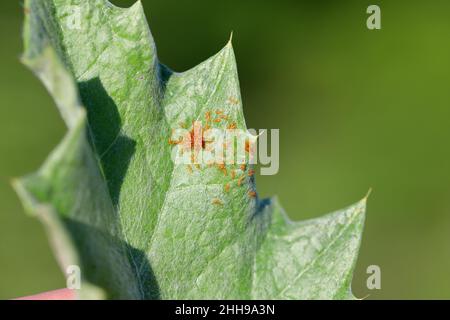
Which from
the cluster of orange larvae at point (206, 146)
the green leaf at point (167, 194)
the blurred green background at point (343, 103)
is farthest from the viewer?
the blurred green background at point (343, 103)

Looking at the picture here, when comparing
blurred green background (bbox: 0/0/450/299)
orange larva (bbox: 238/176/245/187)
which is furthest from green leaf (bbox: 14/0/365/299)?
blurred green background (bbox: 0/0/450/299)

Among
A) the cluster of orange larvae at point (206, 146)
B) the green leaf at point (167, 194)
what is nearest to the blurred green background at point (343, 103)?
the green leaf at point (167, 194)

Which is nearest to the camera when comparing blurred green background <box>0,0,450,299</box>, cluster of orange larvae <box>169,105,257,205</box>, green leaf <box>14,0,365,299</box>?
green leaf <box>14,0,365,299</box>

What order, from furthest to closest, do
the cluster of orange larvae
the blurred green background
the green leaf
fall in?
the blurred green background → the cluster of orange larvae → the green leaf

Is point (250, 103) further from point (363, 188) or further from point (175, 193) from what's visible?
point (175, 193)

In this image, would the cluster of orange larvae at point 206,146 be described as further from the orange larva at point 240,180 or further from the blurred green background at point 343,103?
the blurred green background at point 343,103

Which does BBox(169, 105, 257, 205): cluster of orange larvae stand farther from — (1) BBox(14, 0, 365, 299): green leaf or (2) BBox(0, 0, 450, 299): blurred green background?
(2) BBox(0, 0, 450, 299): blurred green background
